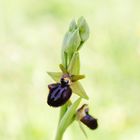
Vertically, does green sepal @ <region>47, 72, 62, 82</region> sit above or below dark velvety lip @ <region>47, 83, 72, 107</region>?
above

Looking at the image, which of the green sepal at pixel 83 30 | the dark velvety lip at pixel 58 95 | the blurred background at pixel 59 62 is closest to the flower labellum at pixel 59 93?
the dark velvety lip at pixel 58 95

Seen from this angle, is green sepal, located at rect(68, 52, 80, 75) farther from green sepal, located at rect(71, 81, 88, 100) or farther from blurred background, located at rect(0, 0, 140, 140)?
blurred background, located at rect(0, 0, 140, 140)

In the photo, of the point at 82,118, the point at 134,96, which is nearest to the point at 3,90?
the point at 134,96

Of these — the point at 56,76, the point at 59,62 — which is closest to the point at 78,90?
the point at 56,76

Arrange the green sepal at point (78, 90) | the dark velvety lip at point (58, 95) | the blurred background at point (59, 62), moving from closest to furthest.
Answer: the dark velvety lip at point (58, 95) < the green sepal at point (78, 90) < the blurred background at point (59, 62)

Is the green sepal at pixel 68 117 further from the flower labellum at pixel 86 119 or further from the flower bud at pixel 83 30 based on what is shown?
the flower bud at pixel 83 30

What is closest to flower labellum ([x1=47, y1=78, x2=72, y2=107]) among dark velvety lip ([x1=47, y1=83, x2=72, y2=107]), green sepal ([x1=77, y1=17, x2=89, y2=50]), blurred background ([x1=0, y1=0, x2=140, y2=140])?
dark velvety lip ([x1=47, y1=83, x2=72, y2=107])

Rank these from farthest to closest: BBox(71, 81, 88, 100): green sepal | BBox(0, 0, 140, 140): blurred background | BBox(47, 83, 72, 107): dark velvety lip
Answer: BBox(0, 0, 140, 140): blurred background → BBox(71, 81, 88, 100): green sepal → BBox(47, 83, 72, 107): dark velvety lip
